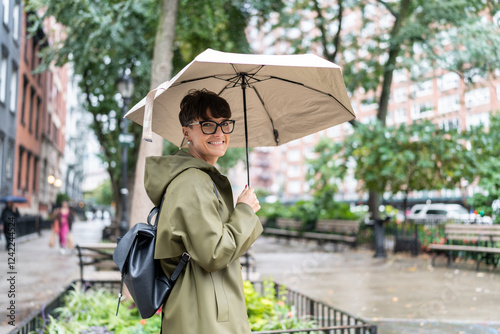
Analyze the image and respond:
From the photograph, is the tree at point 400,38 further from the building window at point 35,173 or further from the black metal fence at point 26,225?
the building window at point 35,173

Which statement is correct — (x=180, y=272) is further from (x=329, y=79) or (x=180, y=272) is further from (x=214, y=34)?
(x=214, y=34)

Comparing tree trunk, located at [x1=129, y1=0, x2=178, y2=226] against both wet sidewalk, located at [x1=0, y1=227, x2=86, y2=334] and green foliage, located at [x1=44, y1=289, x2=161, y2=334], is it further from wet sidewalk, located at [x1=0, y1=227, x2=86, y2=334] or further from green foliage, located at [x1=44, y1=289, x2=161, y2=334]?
wet sidewalk, located at [x1=0, y1=227, x2=86, y2=334]

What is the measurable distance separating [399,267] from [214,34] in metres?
7.42

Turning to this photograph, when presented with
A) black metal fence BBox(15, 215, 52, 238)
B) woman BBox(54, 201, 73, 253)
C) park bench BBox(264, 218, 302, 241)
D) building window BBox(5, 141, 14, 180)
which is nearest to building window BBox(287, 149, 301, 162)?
black metal fence BBox(15, 215, 52, 238)

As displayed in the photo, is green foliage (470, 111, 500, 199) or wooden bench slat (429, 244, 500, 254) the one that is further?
green foliage (470, 111, 500, 199)

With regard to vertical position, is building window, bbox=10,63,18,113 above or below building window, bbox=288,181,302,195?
above

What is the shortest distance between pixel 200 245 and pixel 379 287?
8.01m

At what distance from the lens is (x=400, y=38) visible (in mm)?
15828

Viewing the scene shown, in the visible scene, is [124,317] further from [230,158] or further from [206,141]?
[230,158]

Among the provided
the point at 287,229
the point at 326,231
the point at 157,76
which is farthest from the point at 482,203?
the point at 287,229

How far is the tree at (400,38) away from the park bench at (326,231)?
42.3 inches

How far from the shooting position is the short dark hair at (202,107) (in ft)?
7.91

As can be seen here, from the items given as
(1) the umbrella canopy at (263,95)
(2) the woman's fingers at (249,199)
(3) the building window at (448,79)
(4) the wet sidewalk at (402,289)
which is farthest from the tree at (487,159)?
(2) the woman's fingers at (249,199)

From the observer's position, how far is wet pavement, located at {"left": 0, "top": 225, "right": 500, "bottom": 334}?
21.2 ft
